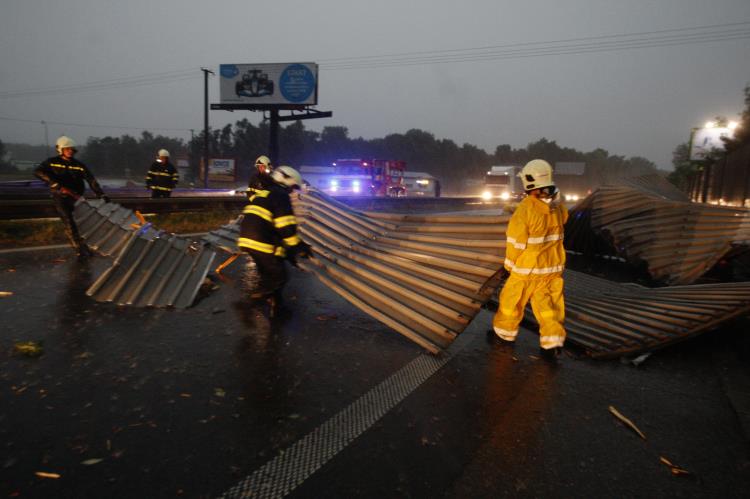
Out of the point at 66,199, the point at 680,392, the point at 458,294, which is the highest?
the point at 66,199

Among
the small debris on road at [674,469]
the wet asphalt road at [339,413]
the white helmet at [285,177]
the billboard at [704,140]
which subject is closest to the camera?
the wet asphalt road at [339,413]

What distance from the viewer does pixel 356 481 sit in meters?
2.08

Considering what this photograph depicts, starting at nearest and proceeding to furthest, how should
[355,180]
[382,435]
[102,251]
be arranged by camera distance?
[382,435] → [102,251] → [355,180]

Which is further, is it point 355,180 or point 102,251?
point 355,180

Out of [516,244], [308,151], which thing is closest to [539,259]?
[516,244]

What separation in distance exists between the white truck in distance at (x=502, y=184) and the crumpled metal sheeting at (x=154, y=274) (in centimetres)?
2510

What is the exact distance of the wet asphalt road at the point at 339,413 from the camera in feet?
6.89

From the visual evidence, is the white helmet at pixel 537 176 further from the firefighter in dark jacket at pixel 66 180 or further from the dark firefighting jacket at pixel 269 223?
the firefighter in dark jacket at pixel 66 180

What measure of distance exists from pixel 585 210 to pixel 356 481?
8865mm

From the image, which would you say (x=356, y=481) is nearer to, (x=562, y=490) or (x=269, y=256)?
(x=562, y=490)

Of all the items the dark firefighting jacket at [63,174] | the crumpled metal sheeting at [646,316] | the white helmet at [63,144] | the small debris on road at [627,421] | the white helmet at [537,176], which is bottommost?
the small debris on road at [627,421]

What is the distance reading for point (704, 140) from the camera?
122 feet

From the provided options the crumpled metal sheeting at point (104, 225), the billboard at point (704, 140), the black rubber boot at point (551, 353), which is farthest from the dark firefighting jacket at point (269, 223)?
the billboard at point (704, 140)

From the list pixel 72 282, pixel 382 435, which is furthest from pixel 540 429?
pixel 72 282
